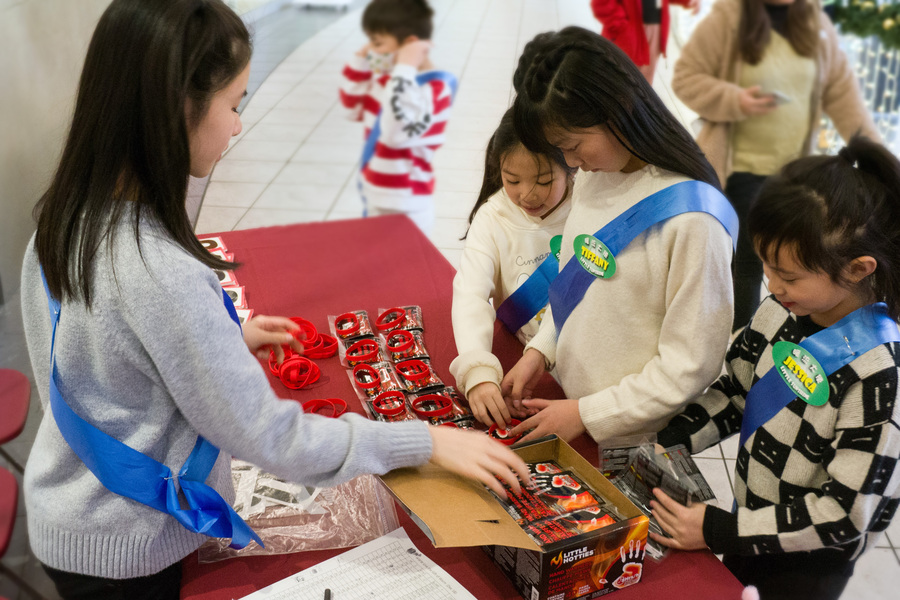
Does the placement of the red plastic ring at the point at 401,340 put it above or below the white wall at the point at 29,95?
below

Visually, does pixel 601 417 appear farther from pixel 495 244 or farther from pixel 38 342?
pixel 38 342

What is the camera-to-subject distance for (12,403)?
179 cm

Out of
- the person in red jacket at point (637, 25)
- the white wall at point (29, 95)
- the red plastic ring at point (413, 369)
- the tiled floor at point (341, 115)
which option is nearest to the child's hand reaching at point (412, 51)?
the tiled floor at point (341, 115)

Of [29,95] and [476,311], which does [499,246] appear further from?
[29,95]

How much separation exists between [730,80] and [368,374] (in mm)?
1879

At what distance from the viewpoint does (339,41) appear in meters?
5.74

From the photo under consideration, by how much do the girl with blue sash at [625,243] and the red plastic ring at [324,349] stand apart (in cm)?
50

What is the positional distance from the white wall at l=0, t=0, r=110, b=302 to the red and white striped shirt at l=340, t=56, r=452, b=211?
4.33 feet

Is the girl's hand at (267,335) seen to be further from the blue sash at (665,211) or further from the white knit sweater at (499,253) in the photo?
the blue sash at (665,211)

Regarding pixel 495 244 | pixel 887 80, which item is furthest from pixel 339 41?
pixel 495 244

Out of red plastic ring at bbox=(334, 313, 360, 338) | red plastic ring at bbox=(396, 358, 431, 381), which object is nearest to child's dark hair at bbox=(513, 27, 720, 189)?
red plastic ring at bbox=(396, 358, 431, 381)

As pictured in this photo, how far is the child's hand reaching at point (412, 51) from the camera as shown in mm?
3217

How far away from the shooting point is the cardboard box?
0.96 metres

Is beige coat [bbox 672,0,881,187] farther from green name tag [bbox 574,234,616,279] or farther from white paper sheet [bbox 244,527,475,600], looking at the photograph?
white paper sheet [bbox 244,527,475,600]
